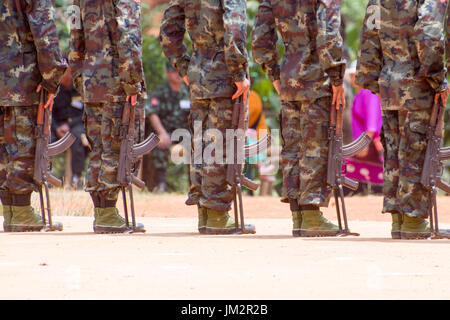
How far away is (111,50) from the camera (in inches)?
331

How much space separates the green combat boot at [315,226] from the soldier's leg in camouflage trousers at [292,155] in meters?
0.08

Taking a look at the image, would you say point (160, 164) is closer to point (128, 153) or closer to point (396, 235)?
point (128, 153)

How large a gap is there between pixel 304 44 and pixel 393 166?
1171 mm

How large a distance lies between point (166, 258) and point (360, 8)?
63.3 ft

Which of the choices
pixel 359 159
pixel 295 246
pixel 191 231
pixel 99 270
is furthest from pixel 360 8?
pixel 99 270

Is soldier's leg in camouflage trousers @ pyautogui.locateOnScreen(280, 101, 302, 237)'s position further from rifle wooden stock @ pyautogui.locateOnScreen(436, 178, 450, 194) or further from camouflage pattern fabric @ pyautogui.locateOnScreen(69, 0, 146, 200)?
camouflage pattern fabric @ pyautogui.locateOnScreen(69, 0, 146, 200)

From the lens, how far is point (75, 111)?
15.7 meters

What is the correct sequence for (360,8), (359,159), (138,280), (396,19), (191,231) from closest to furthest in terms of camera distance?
1. (138,280)
2. (396,19)
3. (191,231)
4. (359,159)
5. (360,8)

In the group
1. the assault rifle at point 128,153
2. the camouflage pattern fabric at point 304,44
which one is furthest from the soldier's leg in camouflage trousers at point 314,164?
the assault rifle at point 128,153

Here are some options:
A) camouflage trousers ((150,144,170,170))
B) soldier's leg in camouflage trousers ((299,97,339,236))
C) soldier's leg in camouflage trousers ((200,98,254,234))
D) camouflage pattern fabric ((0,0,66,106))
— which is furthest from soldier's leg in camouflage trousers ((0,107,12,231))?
camouflage trousers ((150,144,170,170))

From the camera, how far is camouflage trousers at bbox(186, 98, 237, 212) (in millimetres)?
8195

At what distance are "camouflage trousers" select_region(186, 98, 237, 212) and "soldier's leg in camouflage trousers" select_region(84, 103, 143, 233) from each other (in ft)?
2.06

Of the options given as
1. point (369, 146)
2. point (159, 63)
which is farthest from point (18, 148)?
point (159, 63)

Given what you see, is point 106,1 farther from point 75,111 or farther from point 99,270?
point 75,111
